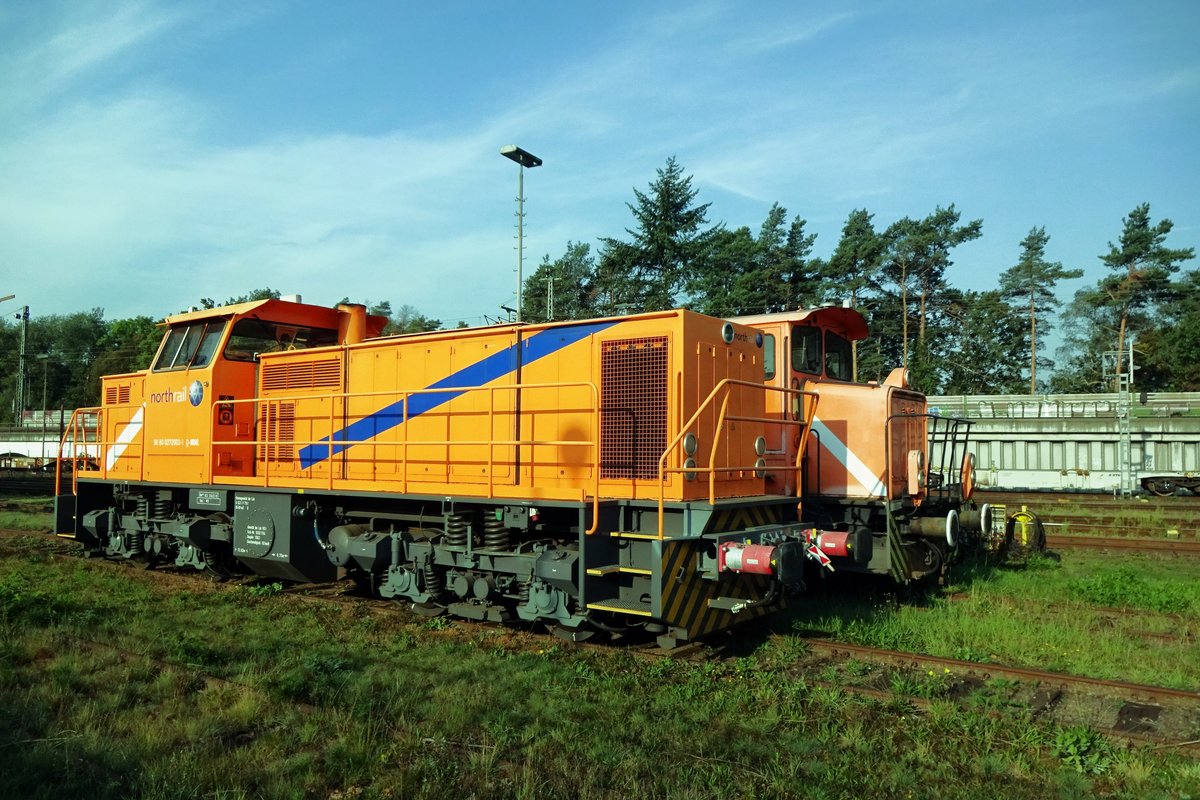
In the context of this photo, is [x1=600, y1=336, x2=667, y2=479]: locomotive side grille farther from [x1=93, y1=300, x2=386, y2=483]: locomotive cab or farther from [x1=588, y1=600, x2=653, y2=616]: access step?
[x1=93, y1=300, x2=386, y2=483]: locomotive cab

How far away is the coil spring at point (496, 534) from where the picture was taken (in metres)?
7.50

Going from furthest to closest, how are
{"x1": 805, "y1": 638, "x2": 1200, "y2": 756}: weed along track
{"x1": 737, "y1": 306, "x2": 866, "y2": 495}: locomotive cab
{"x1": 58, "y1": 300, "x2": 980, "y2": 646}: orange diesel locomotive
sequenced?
{"x1": 737, "y1": 306, "x2": 866, "y2": 495}: locomotive cab, {"x1": 58, "y1": 300, "x2": 980, "y2": 646}: orange diesel locomotive, {"x1": 805, "y1": 638, "x2": 1200, "y2": 756}: weed along track

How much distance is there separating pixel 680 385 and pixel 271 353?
6200 mm

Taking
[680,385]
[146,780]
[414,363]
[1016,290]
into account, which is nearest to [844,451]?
[680,385]

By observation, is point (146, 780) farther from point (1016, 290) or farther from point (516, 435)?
point (1016, 290)

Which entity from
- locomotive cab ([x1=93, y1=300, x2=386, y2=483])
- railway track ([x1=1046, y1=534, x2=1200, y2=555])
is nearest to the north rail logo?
locomotive cab ([x1=93, y1=300, x2=386, y2=483])

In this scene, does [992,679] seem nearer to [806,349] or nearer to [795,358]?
[795,358]

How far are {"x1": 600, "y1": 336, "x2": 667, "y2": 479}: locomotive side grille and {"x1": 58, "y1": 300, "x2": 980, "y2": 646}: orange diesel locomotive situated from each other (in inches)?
0.7

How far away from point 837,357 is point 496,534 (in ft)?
16.5

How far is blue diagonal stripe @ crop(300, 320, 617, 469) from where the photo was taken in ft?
25.4

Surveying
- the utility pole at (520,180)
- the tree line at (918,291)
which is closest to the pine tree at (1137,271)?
the tree line at (918,291)

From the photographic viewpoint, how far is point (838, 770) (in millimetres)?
4355

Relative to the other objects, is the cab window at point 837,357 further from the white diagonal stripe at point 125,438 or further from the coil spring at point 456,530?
the white diagonal stripe at point 125,438

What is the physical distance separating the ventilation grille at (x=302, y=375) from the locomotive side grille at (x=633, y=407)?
154 inches
